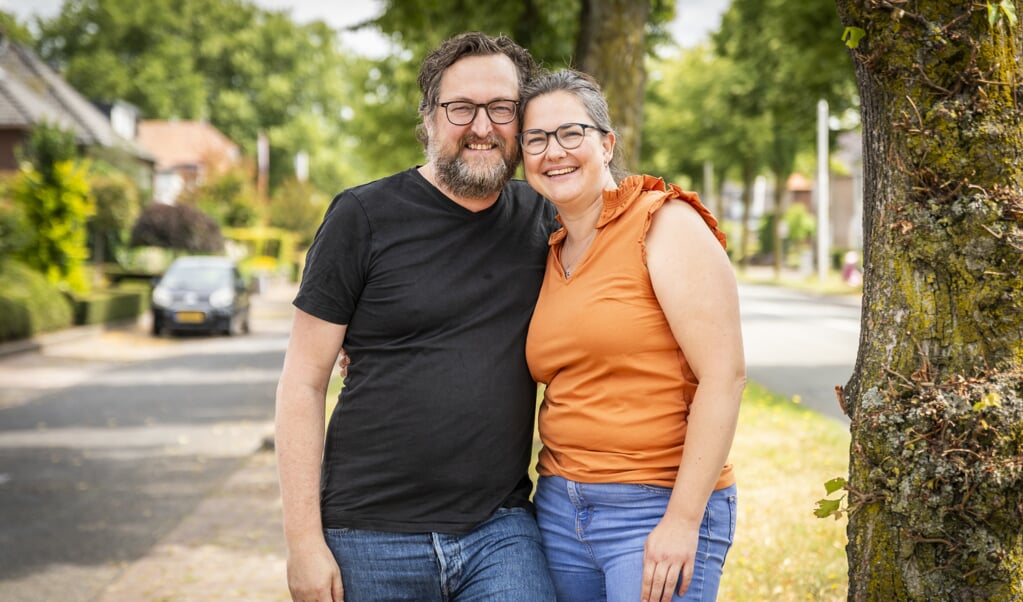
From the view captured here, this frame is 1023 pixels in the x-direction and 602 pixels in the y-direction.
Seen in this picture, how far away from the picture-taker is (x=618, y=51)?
914cm

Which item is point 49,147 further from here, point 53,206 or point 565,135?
point 565,135

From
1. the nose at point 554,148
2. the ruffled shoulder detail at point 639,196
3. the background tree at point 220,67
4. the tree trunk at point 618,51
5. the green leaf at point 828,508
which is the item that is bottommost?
the green leaf at point 828,508

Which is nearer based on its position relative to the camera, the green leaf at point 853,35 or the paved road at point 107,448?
the green leaf at point 853,35

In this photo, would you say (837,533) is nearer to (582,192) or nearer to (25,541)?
(582,192)

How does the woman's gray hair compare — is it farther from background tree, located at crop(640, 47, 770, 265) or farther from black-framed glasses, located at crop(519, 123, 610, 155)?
background tree, located at crop(640, 47, 770, 265)

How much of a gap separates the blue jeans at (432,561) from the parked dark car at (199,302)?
1958 centimetres

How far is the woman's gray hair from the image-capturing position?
108 inches

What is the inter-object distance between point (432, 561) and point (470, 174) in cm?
107

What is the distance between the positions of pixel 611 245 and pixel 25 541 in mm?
5641

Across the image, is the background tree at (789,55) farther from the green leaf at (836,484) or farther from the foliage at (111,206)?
the foliage at (111,206)

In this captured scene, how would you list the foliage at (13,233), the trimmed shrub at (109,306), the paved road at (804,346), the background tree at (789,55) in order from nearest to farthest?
the paved road at (804,346) → the background tree at (789,55) → the trimmed shrub at (109,306) → the foliage at (13,233)

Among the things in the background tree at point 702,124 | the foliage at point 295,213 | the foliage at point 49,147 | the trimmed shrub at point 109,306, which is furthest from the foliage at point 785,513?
the foliage at point 295,213

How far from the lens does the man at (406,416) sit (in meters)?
2.72

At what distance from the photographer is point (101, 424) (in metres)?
11.3
